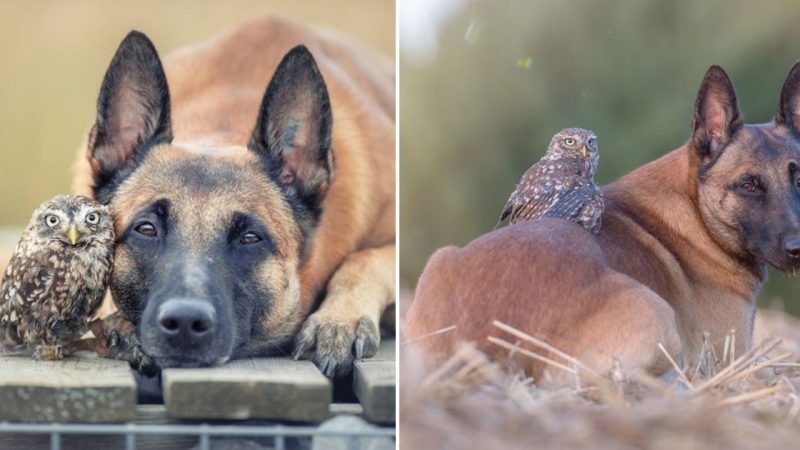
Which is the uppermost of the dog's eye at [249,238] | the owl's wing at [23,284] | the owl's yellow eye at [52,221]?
the owl's yellow eye at [52,221]

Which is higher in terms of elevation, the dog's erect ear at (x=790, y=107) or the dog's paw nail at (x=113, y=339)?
the dog's erect ear at (x=790, y=107)

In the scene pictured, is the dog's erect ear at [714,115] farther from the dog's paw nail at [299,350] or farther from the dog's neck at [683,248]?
the dog's paw nail at [299,350]

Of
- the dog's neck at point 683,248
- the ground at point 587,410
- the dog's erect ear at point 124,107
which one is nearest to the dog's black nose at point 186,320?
the dog's erect ear at point 124,107

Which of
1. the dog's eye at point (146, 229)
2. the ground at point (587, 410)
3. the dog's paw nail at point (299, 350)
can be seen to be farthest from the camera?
the dog's paw nail at point (299, 350)

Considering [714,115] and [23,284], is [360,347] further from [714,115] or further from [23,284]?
[714,115]

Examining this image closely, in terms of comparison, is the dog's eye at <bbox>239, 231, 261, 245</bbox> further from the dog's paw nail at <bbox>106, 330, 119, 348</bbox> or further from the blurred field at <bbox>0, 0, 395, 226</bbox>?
the blurred field at <bbox>0, 0, 395, 226</bbox>

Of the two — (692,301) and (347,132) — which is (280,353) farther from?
(692,301)

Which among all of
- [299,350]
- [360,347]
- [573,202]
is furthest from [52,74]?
[573,202]

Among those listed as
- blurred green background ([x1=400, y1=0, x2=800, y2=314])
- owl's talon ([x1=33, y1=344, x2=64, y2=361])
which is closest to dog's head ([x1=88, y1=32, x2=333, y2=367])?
owl's talon ([x1=33, y1=344, x2=64, y2=361])

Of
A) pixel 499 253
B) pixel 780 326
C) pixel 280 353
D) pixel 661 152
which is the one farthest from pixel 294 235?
pixel 780 326
